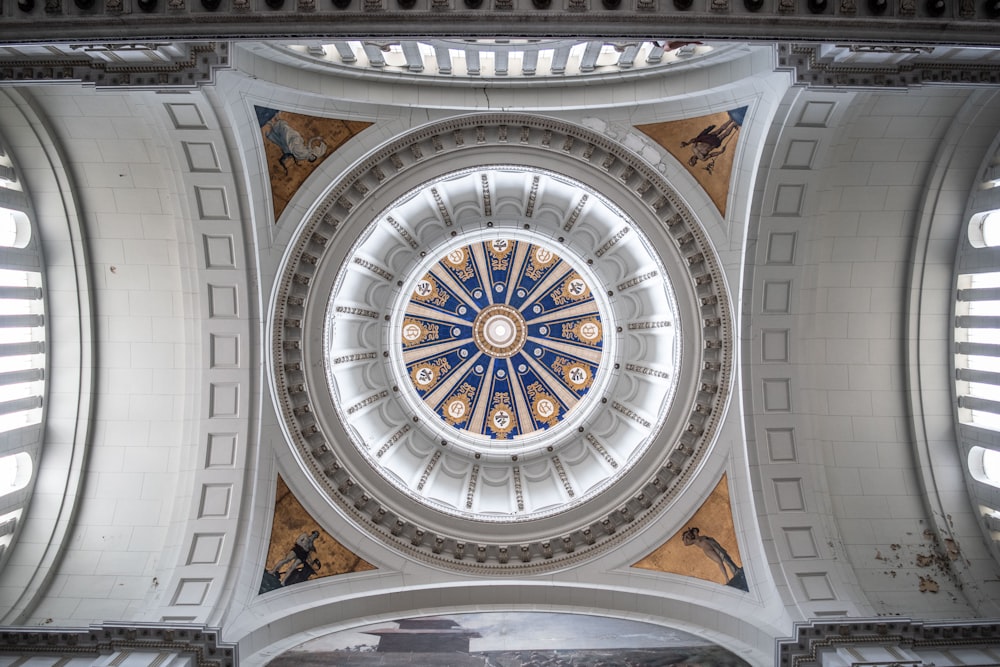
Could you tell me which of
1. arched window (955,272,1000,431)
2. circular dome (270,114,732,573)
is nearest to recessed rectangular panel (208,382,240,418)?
circular dome (270,114,732,573)

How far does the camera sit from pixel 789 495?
47.6 ft

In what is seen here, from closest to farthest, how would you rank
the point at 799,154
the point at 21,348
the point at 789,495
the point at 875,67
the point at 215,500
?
the point at 875,67, the point at 21,348, the point at 799,154, the point at 215,500, the point at 789,495

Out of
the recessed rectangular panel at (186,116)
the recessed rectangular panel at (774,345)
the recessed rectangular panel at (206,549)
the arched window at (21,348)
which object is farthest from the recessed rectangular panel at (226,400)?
the recessed rectangular panel at (774,345)

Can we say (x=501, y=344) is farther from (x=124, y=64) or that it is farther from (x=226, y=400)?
(x=124, y=64)

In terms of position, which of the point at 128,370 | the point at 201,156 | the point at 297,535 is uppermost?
the point at 201,156

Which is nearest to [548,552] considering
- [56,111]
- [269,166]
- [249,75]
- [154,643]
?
[154,643]

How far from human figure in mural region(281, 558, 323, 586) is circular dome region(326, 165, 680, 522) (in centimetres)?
255

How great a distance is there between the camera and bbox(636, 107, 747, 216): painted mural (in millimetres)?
13734

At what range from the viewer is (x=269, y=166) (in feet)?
45.8

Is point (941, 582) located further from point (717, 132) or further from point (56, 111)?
point (56, 111)

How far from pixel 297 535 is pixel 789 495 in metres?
11.1

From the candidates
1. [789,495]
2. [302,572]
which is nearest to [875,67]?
[789,495]

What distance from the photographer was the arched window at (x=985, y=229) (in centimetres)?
1314

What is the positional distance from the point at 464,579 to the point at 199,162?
10.8 m
